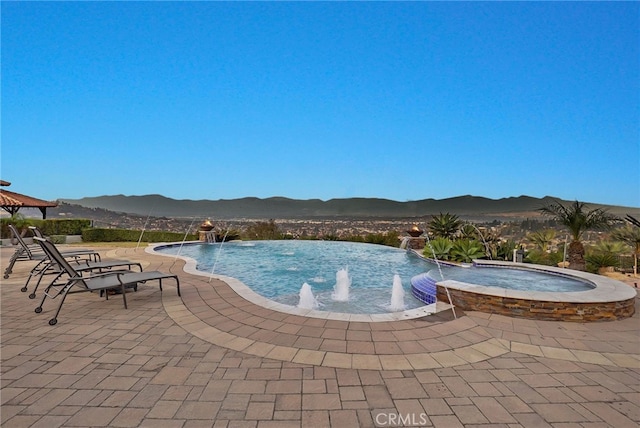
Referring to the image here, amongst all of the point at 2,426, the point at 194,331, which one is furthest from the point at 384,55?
the point at 2,426

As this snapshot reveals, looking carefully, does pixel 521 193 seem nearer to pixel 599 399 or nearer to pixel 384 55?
pixel 384 55

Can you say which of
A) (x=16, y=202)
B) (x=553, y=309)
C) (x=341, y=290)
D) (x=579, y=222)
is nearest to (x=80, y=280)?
(x=341, y=290)

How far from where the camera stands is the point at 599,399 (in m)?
2.38

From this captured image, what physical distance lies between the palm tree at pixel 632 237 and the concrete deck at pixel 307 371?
6378 mm

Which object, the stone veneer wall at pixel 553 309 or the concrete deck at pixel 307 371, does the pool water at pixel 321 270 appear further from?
the concrete deck at pixel 307 371

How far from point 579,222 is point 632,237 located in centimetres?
143

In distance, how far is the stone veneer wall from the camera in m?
4.27

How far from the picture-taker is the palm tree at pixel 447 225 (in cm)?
1320

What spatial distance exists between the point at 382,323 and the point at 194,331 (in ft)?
7.40

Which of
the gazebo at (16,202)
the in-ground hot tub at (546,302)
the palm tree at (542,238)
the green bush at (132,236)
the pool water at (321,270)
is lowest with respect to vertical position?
the pool water at (321,270)

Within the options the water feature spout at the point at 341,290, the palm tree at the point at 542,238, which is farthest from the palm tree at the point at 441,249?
the water feature spout at the point at 341,290

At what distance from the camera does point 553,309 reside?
4273 millimetres

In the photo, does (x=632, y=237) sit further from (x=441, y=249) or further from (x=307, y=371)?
(x=307, y=371)

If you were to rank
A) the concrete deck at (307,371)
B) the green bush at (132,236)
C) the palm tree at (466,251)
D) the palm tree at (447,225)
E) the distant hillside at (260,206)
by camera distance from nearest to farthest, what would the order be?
the concrete deck at (307,371) < the palm tree at (466,251) < the palm tree at (447,225) < the green bush at (132,236) < the distant hillside at (260,206)
